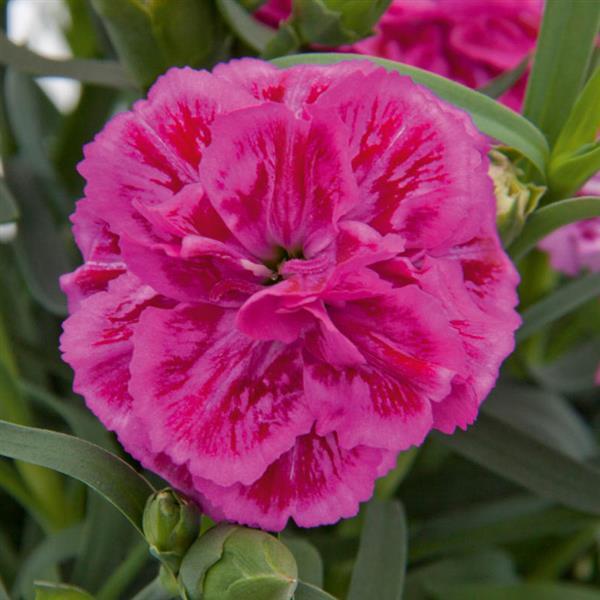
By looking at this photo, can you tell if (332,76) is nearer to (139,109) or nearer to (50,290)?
(139,109)

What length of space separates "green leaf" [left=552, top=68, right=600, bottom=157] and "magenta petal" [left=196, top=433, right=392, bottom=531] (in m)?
0.17

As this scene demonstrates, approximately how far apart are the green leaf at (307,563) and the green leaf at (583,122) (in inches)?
8.0

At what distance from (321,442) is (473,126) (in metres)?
0.13

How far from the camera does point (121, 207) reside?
33 cm

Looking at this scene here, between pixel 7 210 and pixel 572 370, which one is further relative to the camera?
pixel 572 370

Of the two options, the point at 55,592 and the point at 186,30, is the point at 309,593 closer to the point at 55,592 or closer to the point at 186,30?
the point at 55,592

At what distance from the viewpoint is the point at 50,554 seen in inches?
20.3

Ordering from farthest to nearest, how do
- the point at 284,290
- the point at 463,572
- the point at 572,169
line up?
the point at 463,572 → the point at 572,169 → the point at 284,290

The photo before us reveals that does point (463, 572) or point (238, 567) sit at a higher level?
point (238, 567)

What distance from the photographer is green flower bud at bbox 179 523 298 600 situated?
31 cm

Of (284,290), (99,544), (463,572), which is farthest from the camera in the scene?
(463,572)

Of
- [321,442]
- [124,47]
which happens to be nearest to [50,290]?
[124,47]

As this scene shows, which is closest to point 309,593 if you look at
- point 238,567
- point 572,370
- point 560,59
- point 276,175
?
point 238,567

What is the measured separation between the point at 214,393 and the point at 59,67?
0.27m
